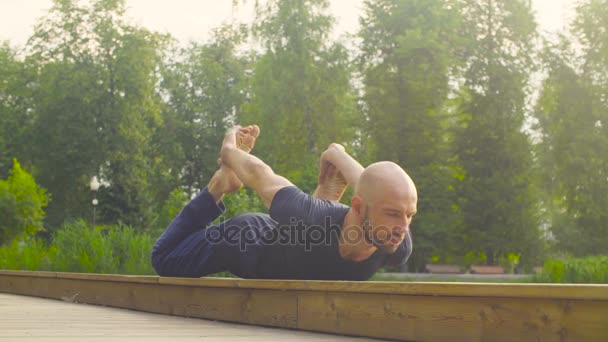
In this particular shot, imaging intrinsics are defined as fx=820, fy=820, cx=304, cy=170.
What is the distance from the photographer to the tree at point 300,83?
36219mm

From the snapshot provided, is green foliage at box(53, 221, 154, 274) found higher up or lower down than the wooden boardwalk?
higher up

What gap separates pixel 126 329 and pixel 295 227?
1.06 m

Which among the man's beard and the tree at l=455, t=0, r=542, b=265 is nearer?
the man's beard

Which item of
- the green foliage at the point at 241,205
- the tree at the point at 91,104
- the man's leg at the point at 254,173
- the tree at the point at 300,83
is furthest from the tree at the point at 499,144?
the man's leg at the point at 254,173

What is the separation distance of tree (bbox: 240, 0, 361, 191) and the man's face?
3156 cm

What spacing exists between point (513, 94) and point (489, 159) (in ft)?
9.47

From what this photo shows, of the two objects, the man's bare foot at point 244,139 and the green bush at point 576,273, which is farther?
the green bush at point 576,273

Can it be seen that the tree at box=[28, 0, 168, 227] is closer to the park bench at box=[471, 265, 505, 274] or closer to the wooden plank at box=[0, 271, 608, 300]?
the park bench at box=[471, 265, 505, 274]

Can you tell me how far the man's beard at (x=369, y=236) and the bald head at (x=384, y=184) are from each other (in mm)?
76

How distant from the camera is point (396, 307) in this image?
388 cm

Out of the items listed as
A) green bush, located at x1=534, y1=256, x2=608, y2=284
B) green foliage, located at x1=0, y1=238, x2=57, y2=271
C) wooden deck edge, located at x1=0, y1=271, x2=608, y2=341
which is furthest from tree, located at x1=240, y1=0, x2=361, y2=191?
wooden deck edge, located at x1=0, y1=271, x2=608, y2=341

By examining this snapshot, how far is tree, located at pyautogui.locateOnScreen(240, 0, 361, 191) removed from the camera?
36.2 m

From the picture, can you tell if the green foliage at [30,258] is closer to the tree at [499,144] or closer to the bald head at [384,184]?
→ the bald head at [384,184]

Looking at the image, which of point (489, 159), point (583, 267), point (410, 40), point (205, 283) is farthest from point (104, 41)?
point (205, 283)
